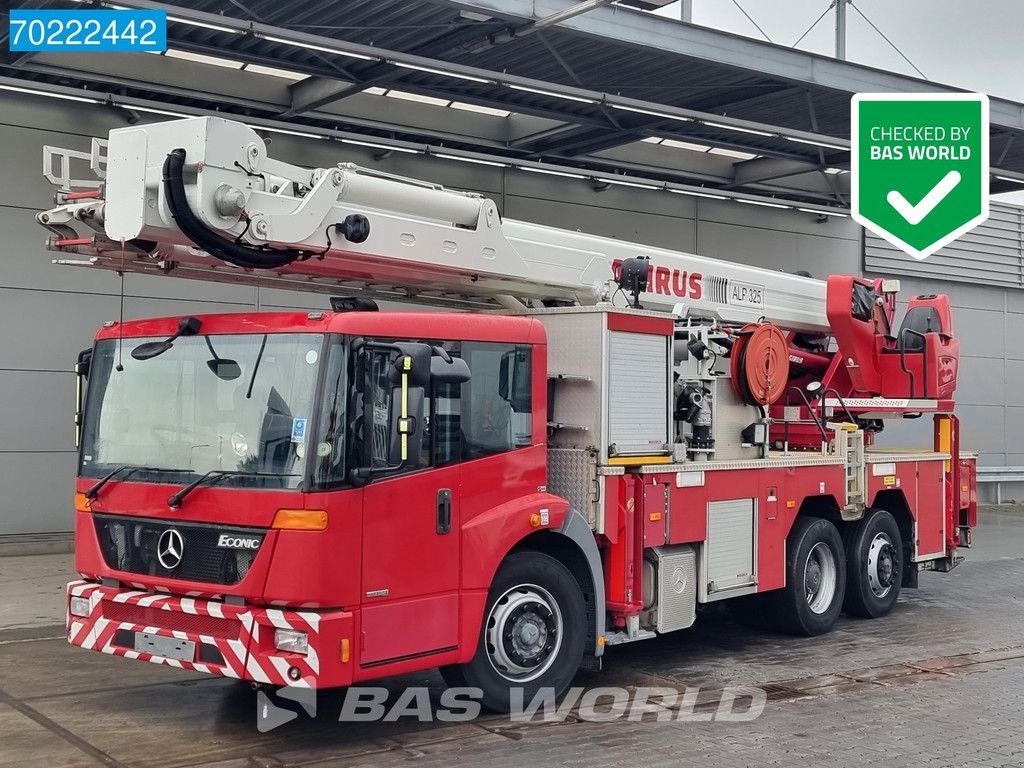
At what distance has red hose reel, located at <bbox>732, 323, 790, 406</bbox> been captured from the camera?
10148 mm

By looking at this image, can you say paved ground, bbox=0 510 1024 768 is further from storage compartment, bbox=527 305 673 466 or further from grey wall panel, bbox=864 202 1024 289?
grey wall panel, bbox=864 202 1024 289

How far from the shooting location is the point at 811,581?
10.7 meters

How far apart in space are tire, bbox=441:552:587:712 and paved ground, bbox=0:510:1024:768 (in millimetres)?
288

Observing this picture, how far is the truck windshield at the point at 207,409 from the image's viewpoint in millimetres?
6762

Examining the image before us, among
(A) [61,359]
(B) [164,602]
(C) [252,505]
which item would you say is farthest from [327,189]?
(A) [61,359]

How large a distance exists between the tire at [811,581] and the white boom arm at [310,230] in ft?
8.01

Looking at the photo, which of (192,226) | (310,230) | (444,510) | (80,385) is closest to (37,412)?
(80,385)

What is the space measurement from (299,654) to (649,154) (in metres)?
13.8

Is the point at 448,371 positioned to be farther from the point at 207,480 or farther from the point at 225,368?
the point at 207,480

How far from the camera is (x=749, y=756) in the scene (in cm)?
668

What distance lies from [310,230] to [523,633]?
286 cm

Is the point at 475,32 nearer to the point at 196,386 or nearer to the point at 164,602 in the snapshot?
the point at 196,386

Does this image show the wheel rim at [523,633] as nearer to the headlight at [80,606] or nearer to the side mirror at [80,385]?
the headlight at [80,606]

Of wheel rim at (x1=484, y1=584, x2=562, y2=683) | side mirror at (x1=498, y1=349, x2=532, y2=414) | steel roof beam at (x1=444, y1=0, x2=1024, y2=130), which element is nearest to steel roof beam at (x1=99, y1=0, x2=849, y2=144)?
steel roof beam at (x1=444, y1=0, x2=1024, y2=130)
